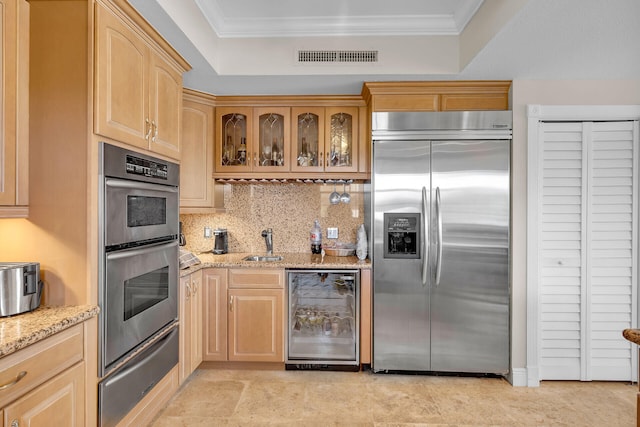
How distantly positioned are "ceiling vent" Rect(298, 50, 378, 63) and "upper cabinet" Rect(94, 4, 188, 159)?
0.91 metres

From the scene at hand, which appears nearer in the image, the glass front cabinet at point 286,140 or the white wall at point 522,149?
the white wall at point 522,149

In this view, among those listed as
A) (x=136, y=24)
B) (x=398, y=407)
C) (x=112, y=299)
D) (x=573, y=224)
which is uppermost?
(x=136, y=24)

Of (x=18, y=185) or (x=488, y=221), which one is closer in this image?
(x=18, y=185)

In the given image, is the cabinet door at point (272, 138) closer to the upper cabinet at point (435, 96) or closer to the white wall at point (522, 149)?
the upper cabinet at point (435, 96)

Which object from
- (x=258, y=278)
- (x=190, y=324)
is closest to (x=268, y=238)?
(x=258, y=278)

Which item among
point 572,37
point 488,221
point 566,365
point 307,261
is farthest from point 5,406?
point 566,365

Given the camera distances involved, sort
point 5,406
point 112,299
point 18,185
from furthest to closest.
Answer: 1. point 112,299
2. point 18,185
3. point 5,406

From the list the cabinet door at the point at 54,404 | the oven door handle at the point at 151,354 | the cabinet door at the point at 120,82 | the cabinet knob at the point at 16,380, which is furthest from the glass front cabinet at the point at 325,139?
the cabinet knob at the point at 16,380

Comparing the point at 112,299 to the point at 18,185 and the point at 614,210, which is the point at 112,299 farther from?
the point at 614,210

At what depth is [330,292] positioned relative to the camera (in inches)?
118

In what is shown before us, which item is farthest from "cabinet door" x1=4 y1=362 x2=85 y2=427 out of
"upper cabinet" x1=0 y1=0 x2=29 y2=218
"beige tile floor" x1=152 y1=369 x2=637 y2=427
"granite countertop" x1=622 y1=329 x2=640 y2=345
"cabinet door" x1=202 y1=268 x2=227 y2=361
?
"granite countertop" x1=622 y1=329 x2=640 y2=345

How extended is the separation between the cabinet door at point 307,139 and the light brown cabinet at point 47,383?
2.13m

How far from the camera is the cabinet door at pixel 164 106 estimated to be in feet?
7.02

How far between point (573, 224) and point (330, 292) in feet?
6.36
